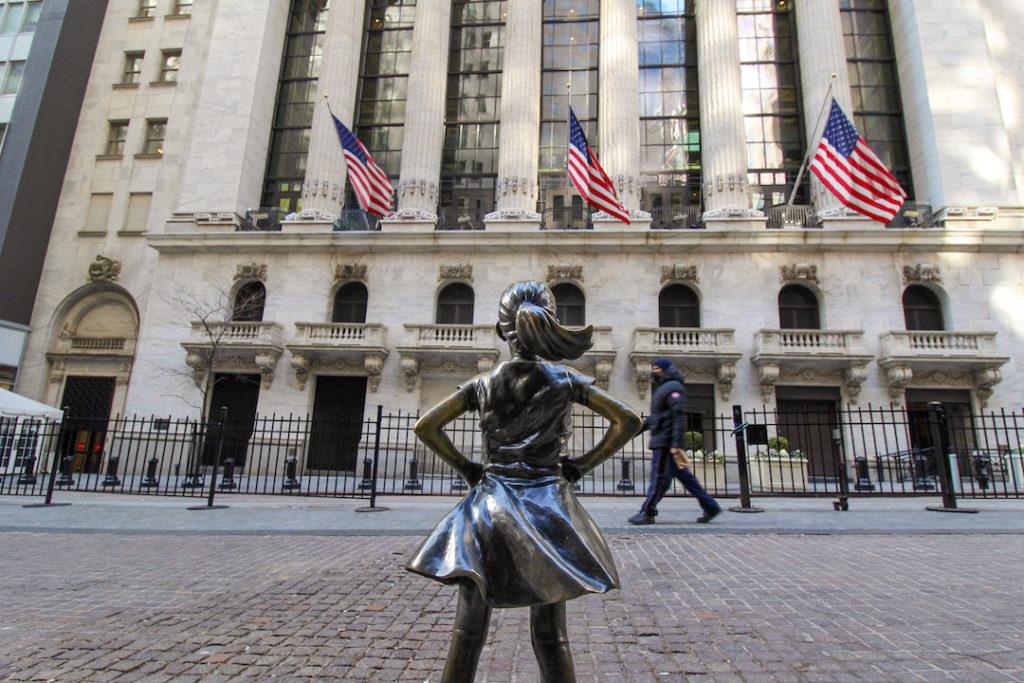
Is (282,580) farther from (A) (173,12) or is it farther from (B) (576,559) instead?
(A) (173,12)

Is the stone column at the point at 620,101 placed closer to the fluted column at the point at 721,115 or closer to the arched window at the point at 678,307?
the fluted column at the point at 721,115

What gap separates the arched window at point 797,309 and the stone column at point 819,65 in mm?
3184

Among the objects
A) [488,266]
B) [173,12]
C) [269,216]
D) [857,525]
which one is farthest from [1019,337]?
[173,12]

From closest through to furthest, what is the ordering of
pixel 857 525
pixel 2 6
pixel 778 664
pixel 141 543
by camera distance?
pixel 778 664
pixel 141 543
pixel 857 525
pixel 2 6

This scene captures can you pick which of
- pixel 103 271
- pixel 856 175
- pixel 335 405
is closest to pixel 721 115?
pixel 856 175

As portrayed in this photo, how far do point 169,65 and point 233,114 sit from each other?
6915 mm

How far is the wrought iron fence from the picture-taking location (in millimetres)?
10555

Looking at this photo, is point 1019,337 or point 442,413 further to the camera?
point 1019,337

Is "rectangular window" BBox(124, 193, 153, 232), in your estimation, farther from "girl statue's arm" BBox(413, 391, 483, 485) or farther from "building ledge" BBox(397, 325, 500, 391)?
"girl statue's arm" BBox(413, 391, 483, 485)

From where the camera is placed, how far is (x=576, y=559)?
1.91 m

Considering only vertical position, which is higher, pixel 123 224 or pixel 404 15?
pixel 404 15

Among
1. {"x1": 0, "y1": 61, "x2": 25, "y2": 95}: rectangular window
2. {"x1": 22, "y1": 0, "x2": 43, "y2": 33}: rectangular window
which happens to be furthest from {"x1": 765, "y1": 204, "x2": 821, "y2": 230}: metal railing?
{"x1": 22, "y1": 0, "x2": 43, "y2": 33}: rectangular window

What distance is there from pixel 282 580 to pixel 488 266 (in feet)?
57.1

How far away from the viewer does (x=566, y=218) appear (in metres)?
22.9
